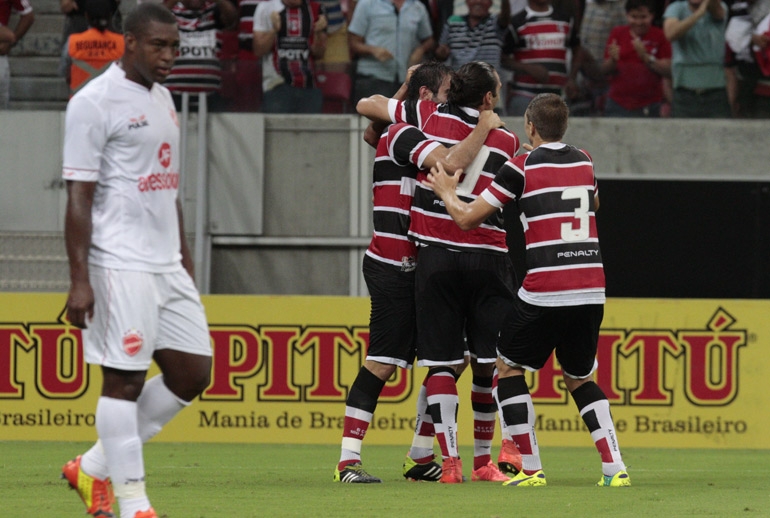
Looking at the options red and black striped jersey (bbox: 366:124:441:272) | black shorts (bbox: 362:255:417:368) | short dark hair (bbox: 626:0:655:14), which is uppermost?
short dark hair (bbox: 626:0:655:14)

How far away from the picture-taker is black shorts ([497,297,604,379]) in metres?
6.57

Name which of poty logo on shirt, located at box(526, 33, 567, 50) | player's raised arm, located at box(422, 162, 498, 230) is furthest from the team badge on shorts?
poty logo on shirt, located at box(526, 33, 567, 50)

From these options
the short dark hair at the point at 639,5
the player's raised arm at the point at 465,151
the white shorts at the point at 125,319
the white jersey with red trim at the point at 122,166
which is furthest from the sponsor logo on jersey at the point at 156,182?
the short dark hair at the point at 639,5

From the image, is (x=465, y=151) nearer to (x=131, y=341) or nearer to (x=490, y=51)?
(x=131, y=341)

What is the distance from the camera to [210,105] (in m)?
12.8

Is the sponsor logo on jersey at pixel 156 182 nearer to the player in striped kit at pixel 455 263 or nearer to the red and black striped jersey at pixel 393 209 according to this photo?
the player in striped kit at pixel 455 263

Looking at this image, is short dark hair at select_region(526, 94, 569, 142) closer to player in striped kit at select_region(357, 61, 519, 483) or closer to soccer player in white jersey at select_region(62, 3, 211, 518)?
player in striped kit at select_region(357, 61, 519, 483)

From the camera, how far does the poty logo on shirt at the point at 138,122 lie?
502cm

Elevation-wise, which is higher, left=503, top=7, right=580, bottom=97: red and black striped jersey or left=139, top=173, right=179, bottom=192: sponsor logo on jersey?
left=503, top=7, right=580, bottom=97: red and black striped jersey

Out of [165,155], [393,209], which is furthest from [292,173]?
[165,155]

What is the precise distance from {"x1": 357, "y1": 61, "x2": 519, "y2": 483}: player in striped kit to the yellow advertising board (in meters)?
3.77

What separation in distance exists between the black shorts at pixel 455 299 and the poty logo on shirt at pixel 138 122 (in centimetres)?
231

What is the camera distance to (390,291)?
7.31 meters

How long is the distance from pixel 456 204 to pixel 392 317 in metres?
0.95
